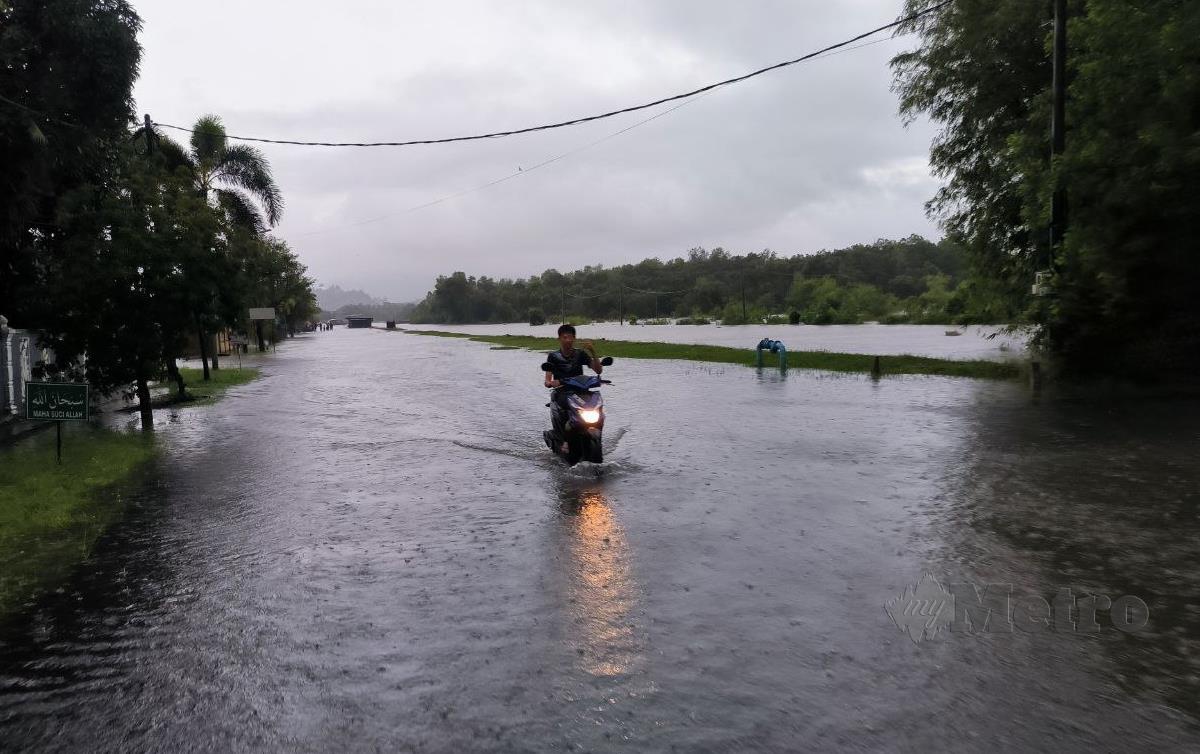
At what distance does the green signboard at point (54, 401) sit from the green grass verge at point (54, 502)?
2.39ft

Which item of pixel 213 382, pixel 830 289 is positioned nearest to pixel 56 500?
pixel 213 382

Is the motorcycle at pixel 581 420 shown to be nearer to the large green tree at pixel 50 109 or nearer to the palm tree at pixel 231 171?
the large green tree at pixel 50 109

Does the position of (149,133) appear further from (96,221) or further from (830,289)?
(830,289)

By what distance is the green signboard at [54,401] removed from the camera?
10.7 m

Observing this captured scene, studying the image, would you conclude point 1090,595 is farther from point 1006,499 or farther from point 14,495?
point 14,495

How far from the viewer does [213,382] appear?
26828 millimetres

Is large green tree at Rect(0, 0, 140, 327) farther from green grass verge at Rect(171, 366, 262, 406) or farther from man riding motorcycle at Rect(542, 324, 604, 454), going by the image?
man riding motorcycle at Rect(542, 324, 604, 454)

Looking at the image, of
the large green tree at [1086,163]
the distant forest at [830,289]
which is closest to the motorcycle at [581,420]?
the large green tree at [1086,163]

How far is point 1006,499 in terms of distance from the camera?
319 inches

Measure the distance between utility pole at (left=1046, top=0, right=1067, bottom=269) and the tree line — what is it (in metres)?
17.7

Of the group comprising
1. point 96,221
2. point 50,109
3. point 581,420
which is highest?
point 50,109

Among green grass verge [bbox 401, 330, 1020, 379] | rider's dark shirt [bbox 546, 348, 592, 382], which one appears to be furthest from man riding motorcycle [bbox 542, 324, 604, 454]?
green grass verge [bbox 401, 330, 1020, 379]

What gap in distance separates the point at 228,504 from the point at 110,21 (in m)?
14.1

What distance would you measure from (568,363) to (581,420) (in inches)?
49.2
